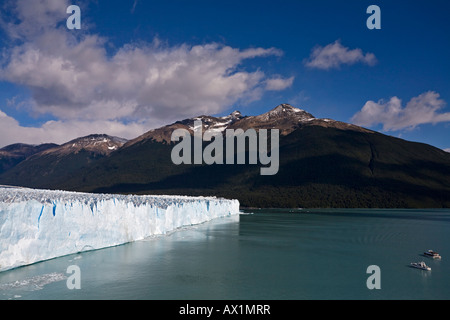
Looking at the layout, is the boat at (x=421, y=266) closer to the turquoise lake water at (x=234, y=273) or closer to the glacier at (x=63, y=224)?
the turquoise lake water at (x=234, y=273)

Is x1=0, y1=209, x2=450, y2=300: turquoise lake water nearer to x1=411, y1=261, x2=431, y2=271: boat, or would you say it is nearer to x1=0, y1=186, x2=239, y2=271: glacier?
x1=411, y1=261, x2=431, y2=271: boat

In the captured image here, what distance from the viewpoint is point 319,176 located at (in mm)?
131250

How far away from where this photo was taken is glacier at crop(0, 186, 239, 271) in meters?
18.2

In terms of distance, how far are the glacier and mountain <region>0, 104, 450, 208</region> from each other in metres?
83.7

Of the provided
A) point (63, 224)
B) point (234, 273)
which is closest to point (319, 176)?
point (234, 273)

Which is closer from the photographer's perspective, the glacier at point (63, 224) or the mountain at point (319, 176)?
the glacier at point (63, 224)

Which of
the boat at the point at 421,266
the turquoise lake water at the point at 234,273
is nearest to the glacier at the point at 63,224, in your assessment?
the turquoise lake water at the point at 234,273

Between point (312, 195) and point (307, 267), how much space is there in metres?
102

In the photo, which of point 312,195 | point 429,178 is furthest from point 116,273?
point 429,178

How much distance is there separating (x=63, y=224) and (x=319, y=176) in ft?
391

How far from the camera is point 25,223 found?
18797mm

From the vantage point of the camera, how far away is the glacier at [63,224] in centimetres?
1818

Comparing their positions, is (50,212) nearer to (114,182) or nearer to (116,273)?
(116,273)

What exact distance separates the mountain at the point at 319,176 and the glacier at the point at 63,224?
275ft
